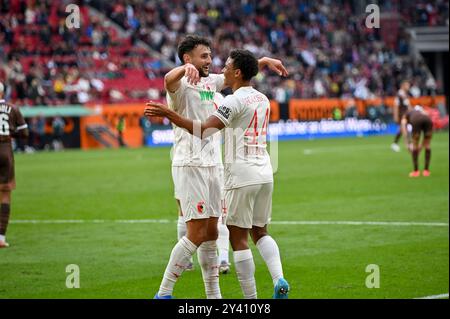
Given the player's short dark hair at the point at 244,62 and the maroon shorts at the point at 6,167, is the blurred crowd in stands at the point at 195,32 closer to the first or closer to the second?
the maroon shorts at the point at 6,167

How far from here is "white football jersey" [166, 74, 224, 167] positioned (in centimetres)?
880

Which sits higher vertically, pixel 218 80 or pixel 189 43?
pixel 189 43

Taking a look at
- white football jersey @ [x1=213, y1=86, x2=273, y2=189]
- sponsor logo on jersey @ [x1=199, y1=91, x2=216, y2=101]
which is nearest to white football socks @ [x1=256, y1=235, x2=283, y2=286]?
white football jersey @ [x1=213, y1=86, x2=273, y2=189]

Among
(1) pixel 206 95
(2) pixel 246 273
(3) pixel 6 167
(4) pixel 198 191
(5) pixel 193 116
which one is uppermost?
(1) pixel 206 95

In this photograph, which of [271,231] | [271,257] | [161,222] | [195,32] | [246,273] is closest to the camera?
[246,273]

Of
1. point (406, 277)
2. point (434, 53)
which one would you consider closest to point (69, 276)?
point (406, 277)

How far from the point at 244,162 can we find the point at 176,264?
1.20 metres

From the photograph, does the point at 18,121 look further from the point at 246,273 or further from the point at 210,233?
the point at 246,273

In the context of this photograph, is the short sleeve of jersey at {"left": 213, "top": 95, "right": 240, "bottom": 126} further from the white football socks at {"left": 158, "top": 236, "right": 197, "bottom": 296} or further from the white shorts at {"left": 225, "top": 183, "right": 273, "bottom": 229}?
the white football socks at {"left": 158, "top": 236, "right": 197, "bottom": 296}

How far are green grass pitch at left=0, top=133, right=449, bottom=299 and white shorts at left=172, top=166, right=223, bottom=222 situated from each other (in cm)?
137

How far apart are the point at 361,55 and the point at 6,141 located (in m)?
44.3

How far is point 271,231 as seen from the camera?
47.5 ft

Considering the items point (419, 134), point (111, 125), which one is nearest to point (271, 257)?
point (419, 134)

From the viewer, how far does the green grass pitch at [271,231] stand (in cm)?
1026
